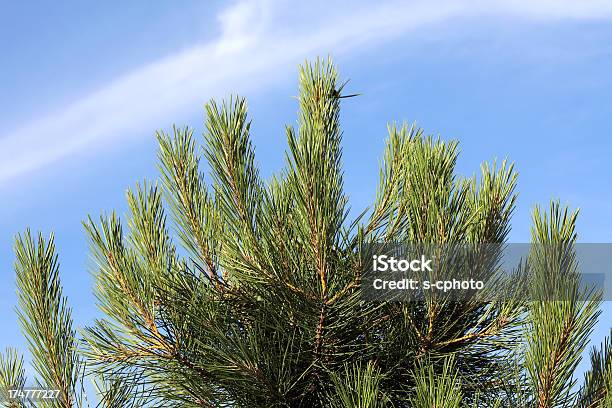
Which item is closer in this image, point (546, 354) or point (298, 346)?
point (546, 354)

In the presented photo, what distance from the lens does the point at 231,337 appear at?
10.6 ft

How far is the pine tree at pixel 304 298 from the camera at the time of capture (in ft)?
9.61

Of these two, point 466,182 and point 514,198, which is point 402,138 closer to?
point 466,182

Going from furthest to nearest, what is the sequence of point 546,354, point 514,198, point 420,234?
point 514,198 < point 420,234 < point 546,354

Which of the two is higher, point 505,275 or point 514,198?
point 514,198

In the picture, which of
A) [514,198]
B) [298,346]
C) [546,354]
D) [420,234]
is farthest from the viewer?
[514,198]

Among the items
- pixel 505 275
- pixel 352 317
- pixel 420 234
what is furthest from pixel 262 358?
pixel 505 275

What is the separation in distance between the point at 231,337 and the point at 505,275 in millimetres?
1238

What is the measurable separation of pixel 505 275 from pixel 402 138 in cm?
82

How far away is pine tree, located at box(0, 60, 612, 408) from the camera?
9.61ft

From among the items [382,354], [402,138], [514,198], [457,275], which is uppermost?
[402,138]

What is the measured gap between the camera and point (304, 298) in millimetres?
3172

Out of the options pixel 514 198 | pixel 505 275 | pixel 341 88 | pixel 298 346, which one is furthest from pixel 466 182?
pixel 298 346

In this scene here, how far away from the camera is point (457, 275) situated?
3.20 meters
